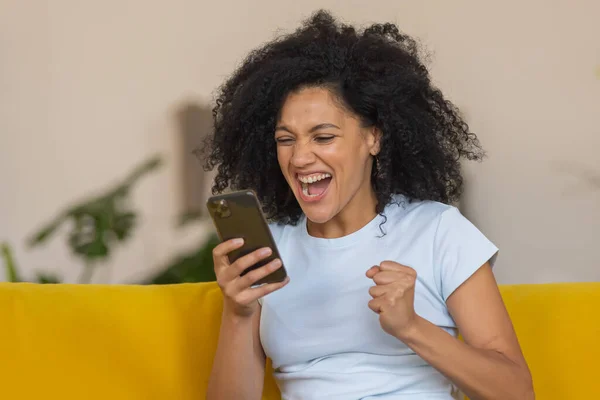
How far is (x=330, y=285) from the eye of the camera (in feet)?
4.71

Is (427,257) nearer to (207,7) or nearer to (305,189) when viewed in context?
(305,189)

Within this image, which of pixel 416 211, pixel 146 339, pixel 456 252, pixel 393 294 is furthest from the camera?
pixel 146 339

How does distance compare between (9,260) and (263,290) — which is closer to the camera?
(263,290)

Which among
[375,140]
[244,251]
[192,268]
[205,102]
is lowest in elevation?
[192,268]

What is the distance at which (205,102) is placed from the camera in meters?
2.43

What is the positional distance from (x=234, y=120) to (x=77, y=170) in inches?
39.6

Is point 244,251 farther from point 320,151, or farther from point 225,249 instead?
point 320,151

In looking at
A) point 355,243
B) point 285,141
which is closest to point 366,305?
point 355,243

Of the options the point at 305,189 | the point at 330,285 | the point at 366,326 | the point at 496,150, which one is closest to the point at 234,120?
the point at 305,189

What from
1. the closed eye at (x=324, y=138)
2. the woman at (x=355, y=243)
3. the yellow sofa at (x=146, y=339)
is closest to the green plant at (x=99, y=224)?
the yellow sofa at (x=146, y=339)

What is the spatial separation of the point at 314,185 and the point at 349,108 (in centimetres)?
16

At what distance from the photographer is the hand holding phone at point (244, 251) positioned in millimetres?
1230

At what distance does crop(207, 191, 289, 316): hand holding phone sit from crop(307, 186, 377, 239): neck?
260mm

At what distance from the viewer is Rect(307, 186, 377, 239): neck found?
1484mm
